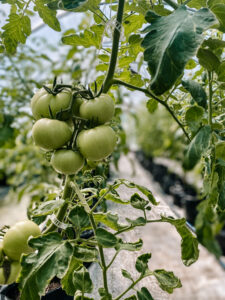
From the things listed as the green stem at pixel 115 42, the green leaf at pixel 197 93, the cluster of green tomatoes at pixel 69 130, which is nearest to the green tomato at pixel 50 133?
the cluster of green tomatoes at pixel 69 130

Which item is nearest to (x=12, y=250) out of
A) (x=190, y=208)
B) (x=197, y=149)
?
(x=197, y=149)

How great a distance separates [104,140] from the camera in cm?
44

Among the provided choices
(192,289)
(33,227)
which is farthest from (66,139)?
(192,289)

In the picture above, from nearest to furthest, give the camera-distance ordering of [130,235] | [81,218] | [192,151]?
[192,151] → [81,218] → [130,235]

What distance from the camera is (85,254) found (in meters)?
0.46

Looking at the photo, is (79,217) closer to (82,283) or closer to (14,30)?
(82,283)

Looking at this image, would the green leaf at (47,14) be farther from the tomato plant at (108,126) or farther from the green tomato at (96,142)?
the green tomato at (96,142)

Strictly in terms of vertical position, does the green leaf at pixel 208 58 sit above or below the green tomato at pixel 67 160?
above

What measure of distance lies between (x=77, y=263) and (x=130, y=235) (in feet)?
1.00

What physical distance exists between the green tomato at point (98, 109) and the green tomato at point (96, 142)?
2 cm

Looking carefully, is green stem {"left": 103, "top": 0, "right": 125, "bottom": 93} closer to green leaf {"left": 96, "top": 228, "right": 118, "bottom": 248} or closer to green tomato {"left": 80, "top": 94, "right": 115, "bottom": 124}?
green tomato {"left": 80, "top": 94, "right": 115, "bottom": 124}

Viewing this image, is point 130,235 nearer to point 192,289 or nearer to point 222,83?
point 222,83

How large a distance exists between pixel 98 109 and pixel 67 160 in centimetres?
10

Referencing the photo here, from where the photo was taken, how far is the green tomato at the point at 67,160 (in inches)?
17.5
